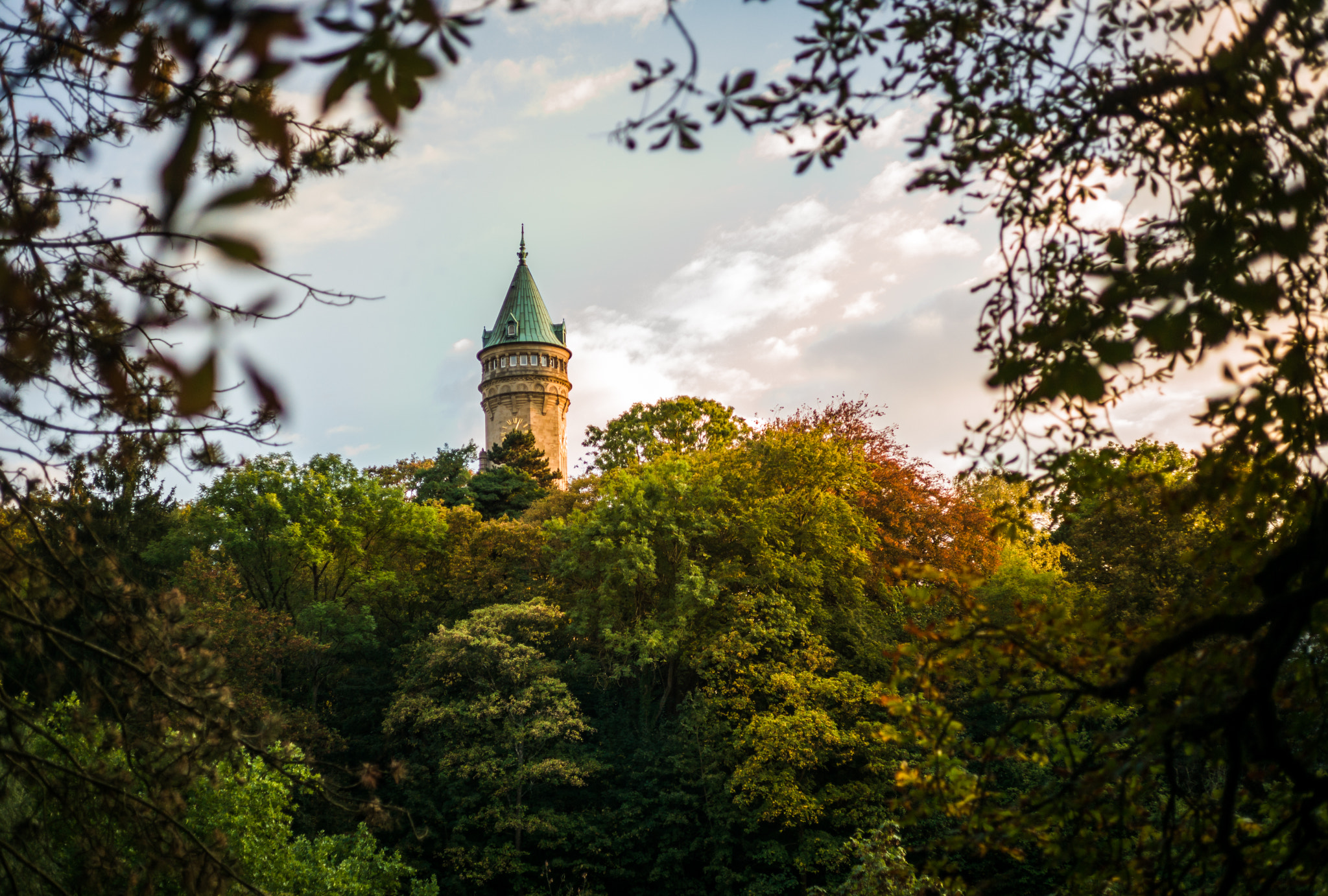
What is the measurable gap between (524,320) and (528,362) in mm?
2529

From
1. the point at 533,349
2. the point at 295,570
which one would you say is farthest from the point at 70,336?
the point at 533,349

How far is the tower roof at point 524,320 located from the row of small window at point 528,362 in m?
0.83

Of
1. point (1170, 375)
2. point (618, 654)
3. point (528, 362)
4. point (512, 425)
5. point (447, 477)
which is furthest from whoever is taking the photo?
point (528, 362)

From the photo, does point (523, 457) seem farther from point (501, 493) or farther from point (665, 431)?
point (665, 431)

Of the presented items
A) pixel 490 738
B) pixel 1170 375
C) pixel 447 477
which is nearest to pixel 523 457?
pixel 447 477

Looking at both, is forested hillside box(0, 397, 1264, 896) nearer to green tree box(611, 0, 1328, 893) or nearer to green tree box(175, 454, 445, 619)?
green tree box(175, 454, 445, 619)

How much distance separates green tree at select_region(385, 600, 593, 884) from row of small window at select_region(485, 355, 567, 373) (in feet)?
98.5

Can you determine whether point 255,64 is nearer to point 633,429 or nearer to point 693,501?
point 693,501

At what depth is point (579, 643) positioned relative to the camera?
77.3 ft

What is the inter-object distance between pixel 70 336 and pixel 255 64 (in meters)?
3.73

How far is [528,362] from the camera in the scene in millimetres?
51000

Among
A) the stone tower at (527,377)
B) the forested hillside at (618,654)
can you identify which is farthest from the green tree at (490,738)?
the stone tower at (527,377)

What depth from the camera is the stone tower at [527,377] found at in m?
50.1

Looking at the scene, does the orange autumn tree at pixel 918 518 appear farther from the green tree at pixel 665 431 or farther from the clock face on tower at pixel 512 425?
the clock face on tower at pixel 512 425
